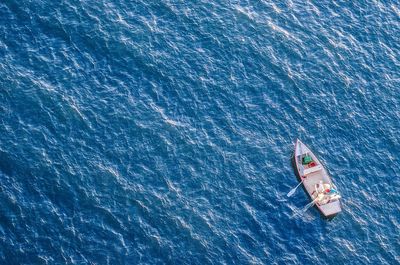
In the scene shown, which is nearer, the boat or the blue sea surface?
the blue sea surface

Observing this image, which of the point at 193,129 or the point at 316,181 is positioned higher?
the point at 193,129

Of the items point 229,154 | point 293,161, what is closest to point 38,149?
point 229,154

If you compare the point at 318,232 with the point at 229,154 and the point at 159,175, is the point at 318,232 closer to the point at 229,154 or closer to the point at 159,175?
the point at 229,154

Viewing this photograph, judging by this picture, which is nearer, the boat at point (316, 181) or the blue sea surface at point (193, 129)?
the blue sea surface at point (193, 129)
